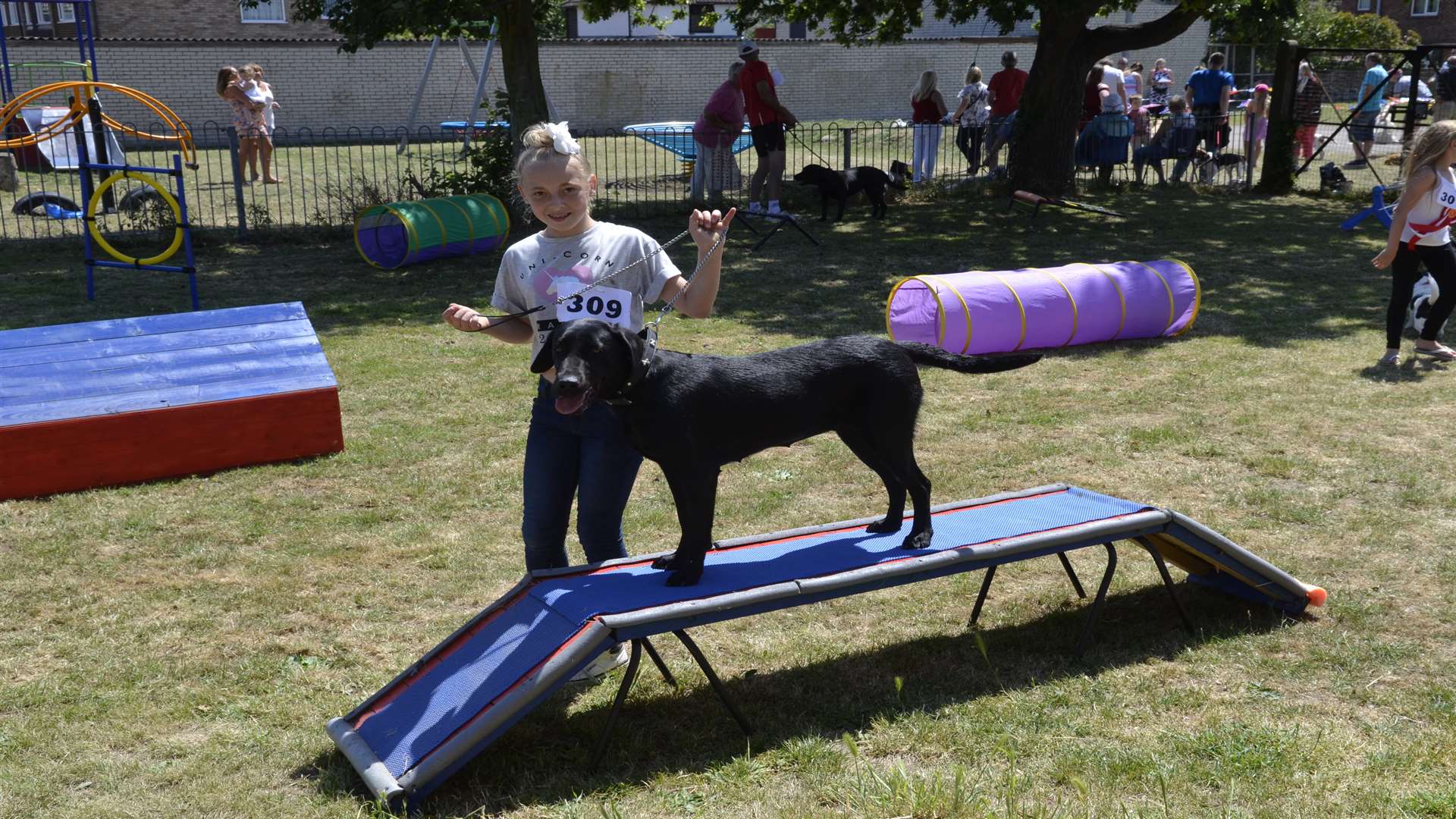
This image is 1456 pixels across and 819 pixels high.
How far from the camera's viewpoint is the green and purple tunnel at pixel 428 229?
1333cm

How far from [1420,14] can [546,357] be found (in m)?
60.6

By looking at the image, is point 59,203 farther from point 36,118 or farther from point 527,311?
point 527,311

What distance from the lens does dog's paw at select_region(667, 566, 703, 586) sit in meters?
3.92

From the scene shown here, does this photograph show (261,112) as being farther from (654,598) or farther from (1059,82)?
(654,598)

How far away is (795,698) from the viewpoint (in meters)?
4.30

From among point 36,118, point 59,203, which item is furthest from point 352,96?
point 59,203

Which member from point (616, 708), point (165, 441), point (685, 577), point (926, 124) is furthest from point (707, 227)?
point (926, 124)

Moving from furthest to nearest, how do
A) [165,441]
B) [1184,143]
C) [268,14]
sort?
[268,14] → [1184,143] → [165,441]

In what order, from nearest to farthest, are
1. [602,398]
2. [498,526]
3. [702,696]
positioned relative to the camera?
[602,398]
[702,696]
[498,526]

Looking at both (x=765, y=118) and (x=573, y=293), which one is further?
(x=765, y=118)

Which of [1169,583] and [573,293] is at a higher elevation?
[573,293]

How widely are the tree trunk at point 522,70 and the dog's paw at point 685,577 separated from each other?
1236cm

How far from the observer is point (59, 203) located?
16.3 meters

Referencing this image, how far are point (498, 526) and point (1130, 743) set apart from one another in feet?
11.0
